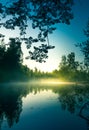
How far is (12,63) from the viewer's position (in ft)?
318

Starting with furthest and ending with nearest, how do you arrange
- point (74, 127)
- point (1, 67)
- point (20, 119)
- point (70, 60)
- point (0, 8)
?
1. point (70, 60)
2. point (1, 67)
3. point (20, 119)
4. point (74, 127)
5. point (0, 8)

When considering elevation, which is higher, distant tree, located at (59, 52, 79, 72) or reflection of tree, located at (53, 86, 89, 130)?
distant tree, located at (59, 52, 79, 72)

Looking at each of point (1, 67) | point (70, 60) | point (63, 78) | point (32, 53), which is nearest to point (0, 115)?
point (32, 53)

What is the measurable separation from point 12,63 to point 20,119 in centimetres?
7414

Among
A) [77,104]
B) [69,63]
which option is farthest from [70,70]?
[77,104]

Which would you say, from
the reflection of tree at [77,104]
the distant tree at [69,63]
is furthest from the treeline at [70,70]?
the reflection of tree at [77,104]

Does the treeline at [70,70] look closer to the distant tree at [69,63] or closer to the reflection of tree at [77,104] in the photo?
the distant tree at [69,63]

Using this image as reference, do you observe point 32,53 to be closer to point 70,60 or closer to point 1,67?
point 1,67

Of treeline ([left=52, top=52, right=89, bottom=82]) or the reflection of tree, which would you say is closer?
the reflection of tree

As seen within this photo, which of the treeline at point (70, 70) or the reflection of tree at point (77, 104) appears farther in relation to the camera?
the treeline at point (70, 70)

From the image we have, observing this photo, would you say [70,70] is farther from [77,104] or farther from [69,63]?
[77,104]

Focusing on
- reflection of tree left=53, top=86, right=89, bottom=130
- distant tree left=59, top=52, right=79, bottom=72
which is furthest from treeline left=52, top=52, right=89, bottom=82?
reflection of tree left=53, top=86, right=89, bottom=130

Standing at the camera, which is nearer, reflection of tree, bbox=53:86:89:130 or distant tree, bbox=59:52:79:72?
reflection of tree, bbox=53:86:89:130

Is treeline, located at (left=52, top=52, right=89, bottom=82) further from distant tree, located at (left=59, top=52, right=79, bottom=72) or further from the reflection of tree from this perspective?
the reflection of tree
